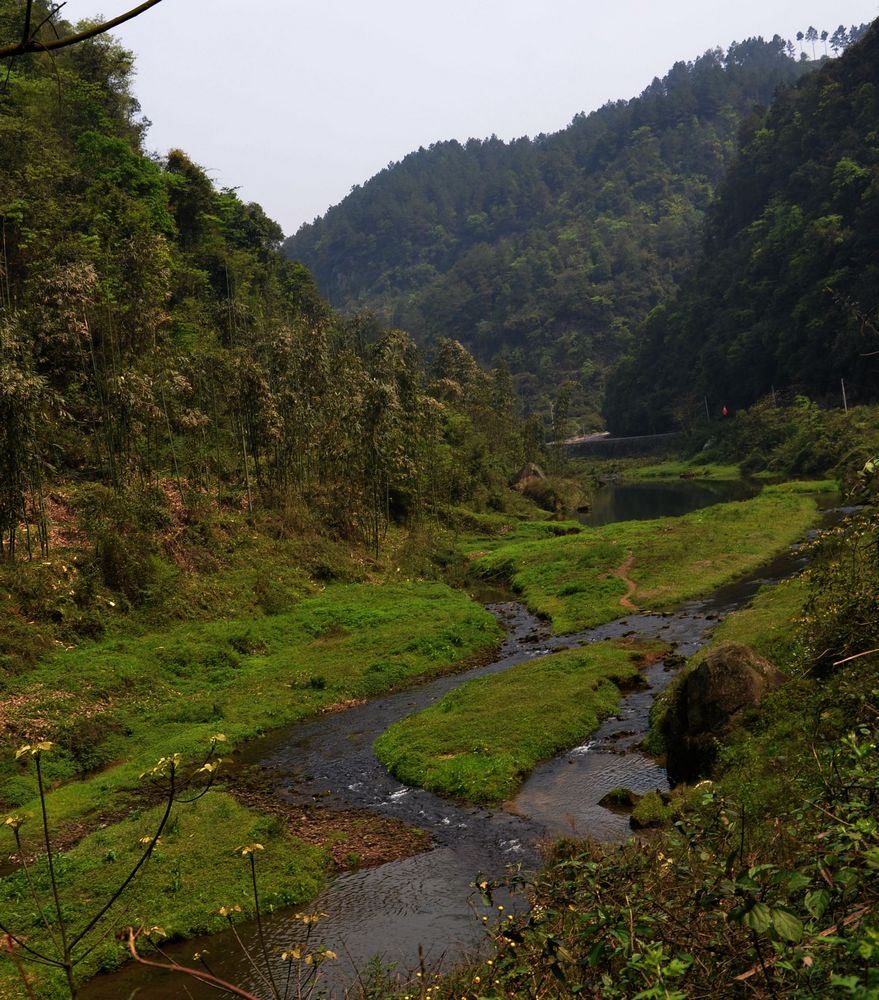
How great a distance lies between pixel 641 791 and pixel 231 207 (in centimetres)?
8348

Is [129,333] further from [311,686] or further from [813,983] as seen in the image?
[813,983]

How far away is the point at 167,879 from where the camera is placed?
17.7 m

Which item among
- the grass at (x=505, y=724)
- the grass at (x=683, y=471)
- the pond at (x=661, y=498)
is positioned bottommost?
the grass at (x=683, y=471)

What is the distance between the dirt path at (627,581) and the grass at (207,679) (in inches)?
307

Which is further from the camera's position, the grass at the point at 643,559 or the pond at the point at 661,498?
the pond at the point at 661,498

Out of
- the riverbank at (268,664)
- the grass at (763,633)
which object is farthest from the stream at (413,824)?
the riverbank at (268,664)

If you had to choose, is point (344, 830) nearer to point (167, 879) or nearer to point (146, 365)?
point (167, 879)

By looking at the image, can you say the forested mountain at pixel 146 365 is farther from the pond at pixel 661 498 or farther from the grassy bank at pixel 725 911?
the grassy bank at pixel 725 911

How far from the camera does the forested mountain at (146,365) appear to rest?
132 feet

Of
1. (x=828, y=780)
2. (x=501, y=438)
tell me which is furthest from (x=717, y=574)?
(x=501, y=438)

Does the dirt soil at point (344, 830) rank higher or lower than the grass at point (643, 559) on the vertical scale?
higher

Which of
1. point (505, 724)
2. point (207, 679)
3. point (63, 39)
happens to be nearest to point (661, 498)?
point (207, 679)

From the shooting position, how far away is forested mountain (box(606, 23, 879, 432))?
98438 mm

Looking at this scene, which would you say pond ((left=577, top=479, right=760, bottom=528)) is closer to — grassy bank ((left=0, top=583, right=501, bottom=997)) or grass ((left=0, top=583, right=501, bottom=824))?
grassy bank ((left=0, top=583, right=501, bottom=997))
